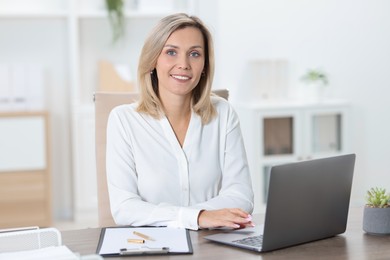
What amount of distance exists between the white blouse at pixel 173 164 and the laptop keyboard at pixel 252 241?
1.27 feet

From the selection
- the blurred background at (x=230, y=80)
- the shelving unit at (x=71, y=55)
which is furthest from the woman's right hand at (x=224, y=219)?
the shelving unit at (x=71, y=55)

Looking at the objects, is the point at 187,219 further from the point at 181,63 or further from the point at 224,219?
the point at 181,63

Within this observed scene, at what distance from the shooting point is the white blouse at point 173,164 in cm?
238

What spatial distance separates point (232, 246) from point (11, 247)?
0.54m

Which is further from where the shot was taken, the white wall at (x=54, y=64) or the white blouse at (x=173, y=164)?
the white wall at (x=54, y=64)

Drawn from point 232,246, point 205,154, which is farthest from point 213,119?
point 232,246

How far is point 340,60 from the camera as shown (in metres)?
5.48

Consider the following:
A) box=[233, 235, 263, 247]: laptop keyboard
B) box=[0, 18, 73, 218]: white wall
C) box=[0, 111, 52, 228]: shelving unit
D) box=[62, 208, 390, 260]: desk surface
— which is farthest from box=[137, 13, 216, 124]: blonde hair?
box=[0, 18, 73, 218]: white wall

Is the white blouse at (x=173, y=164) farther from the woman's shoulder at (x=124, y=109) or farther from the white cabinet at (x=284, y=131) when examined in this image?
the white cabinet at (x=284, y=131)

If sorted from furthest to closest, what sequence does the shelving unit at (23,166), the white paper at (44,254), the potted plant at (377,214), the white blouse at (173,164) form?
the shelving unit at (23,166) → the white blouse at (173,164) → the potted plant at (377,214) → the white paper at (44,254)

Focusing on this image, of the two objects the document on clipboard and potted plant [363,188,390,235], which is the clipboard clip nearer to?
the document on clipboard

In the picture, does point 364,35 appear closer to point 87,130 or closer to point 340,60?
point 340,60

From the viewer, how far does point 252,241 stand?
1.89m

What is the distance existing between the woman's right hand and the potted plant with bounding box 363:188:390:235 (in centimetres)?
31
